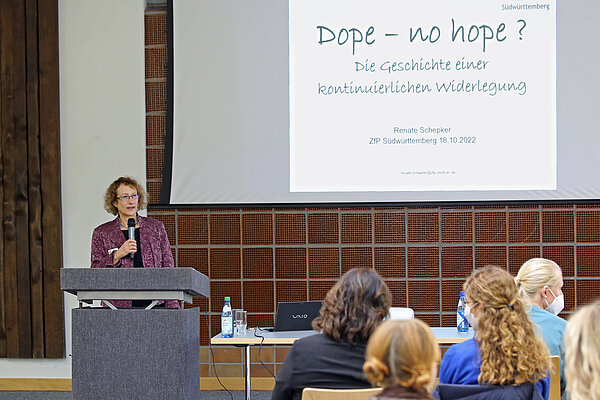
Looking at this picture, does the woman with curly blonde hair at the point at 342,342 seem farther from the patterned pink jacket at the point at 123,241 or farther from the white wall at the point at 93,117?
the white wall at the point at 93,117

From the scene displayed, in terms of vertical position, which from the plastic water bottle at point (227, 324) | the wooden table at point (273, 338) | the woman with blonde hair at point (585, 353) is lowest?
the wooden table at point (273, 338)

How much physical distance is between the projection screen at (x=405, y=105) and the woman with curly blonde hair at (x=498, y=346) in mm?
3092

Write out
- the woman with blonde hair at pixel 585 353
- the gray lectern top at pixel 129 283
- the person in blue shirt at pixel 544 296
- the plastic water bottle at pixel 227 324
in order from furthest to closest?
the plastic water bottle at pixel 227 324 < the gray lectern top at pixel 129 283 < the person in blue shirt at pixel 544 296 < the woman with blonde hair at pixel 585 353

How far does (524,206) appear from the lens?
226 inches

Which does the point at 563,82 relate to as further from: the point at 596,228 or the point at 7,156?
the point at 7,156

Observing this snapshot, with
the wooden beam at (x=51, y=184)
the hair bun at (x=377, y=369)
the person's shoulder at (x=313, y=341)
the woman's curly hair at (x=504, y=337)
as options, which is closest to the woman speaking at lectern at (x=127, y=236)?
the wooden beam at (x=51, y=184)

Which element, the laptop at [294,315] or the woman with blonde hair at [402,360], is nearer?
the woman with blonde hair at [402,360]

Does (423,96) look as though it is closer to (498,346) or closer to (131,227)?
(131,227)

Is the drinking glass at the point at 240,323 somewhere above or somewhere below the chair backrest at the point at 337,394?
below

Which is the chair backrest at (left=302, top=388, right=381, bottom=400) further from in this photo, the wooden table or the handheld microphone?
the handheld microphone

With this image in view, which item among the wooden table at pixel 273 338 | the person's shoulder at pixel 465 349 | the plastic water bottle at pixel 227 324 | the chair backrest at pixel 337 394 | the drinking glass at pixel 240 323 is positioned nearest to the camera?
the chair backrest at pixel 337 394

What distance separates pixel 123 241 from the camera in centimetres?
447

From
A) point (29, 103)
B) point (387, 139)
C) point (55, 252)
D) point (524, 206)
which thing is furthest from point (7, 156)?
point (524, 206)

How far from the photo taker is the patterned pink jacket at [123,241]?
14.6 ft
